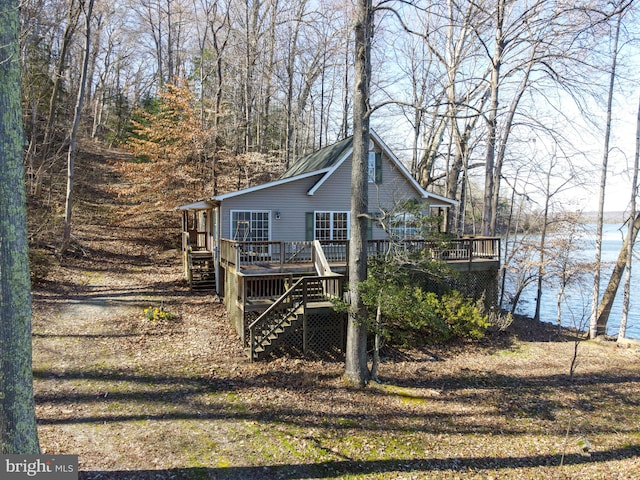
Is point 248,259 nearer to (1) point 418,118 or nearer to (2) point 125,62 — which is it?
(1) point 418,118

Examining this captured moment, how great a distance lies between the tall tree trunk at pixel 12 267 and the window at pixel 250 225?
1009 cm

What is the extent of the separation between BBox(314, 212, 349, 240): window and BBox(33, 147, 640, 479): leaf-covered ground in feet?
17.0

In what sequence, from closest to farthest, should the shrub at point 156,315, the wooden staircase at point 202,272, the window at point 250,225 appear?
the shrub at point 156,315
the window at point 250,225
the wooden staircase at point 202,272

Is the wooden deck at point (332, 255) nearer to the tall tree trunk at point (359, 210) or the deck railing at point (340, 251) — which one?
the deck railing at point (340, 251)

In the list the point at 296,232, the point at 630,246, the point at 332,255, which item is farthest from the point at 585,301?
the point at 296,232

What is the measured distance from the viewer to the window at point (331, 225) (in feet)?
51.7

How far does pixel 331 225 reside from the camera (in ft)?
52.2

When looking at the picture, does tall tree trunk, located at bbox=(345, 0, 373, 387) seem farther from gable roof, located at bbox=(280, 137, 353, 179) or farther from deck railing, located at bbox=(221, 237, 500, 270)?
gable roof, located at bbox=(280, 137, 353, 179)

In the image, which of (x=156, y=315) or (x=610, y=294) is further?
(x=610, y=294)

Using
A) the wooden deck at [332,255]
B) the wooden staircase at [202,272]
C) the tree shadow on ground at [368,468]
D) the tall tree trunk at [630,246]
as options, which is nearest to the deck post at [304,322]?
the wooden deck at [332,255]

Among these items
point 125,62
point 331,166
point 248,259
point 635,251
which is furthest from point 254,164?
point 125,62

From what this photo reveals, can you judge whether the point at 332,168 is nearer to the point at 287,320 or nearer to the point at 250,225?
the point at 250,225

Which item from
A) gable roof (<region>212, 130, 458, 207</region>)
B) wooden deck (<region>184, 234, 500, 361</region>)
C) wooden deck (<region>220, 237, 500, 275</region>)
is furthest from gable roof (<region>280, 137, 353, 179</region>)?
wooden deck (<region>184, 234, 500, 361</region>)

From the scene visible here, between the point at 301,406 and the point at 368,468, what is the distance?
6.70 feet
